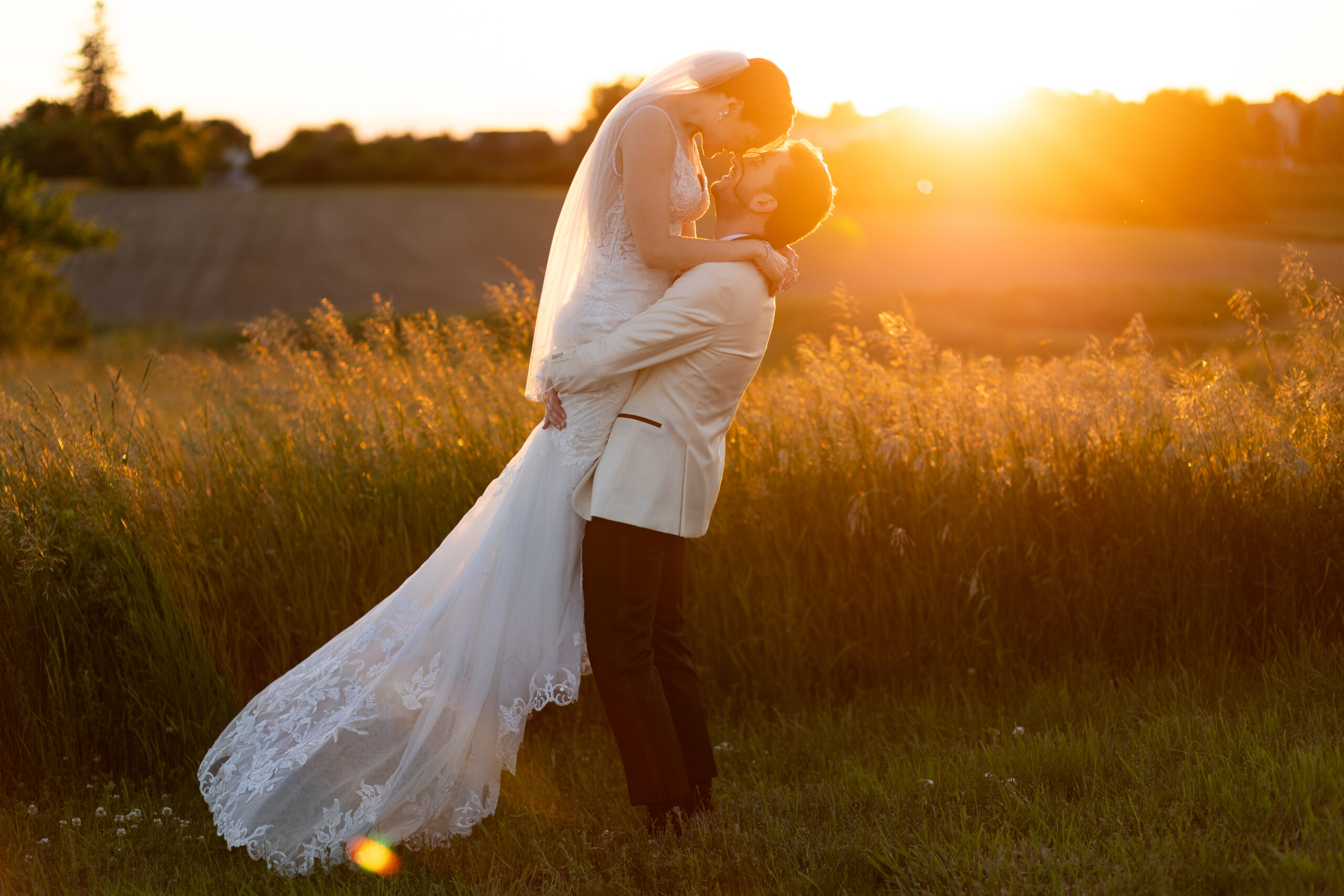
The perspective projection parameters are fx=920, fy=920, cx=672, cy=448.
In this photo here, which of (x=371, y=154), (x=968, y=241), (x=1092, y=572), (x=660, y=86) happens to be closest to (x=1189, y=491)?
(x=1092, y=572)

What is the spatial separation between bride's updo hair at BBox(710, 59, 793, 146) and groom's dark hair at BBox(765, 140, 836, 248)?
0.09m

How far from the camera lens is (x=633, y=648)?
2.78m

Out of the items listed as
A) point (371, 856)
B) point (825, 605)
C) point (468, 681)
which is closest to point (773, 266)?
point (468, 681)

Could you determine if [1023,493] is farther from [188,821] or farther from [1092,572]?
[188,821]

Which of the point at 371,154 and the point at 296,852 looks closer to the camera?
the point at 296,852

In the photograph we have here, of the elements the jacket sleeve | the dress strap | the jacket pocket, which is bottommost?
the jacket pocket

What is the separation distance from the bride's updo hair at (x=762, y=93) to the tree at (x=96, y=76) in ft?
229

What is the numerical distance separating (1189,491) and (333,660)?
12.2 feet

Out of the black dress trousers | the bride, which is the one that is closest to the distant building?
the bride

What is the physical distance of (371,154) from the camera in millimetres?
71312

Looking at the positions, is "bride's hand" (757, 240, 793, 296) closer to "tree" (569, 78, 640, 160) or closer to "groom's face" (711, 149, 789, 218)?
"groom's face" (711, 149, 789, 218)

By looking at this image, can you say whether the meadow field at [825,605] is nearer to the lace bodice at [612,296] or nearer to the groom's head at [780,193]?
the lace bodice at [612,296]

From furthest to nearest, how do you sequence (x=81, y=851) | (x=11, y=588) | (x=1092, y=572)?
(x=1092, y=572) < (x=11, y=588) < (x=81, y=851)

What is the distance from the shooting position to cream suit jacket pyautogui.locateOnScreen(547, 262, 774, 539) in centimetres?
267
